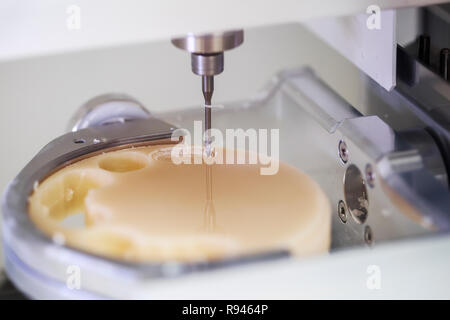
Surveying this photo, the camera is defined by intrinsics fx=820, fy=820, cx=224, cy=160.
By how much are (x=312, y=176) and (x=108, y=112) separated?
232mm

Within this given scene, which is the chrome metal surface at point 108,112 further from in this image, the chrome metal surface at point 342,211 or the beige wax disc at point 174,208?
the chrome metal surface at point 342,211

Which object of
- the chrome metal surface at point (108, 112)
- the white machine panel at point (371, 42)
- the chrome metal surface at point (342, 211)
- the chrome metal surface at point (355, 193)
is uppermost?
the white machine panel at point (371, 42)

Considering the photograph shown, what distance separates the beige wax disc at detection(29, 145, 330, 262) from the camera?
0.65 metres

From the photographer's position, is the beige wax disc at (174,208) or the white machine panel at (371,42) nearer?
the beige wax disc at (174,208)

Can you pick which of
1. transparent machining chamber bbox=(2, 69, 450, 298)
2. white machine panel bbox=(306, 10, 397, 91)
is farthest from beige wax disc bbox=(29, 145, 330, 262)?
white machine panel bbox=(306, 10, 397, 91)

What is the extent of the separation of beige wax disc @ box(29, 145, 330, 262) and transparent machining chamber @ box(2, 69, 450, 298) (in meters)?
0.02

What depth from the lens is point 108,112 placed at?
2.81 ft

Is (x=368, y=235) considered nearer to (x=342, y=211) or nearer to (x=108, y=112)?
(x=342, y=211)

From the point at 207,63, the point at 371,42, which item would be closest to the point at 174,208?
the point at 207,63

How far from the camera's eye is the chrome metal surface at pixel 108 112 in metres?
0.86

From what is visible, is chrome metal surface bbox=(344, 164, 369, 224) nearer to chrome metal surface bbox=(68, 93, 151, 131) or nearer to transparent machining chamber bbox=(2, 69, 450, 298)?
transparent machining chamber bbox=(2, 69, 450, 298)

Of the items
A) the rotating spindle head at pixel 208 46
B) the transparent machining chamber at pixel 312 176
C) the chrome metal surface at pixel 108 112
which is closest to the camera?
the transparent machining chamber at pixel 312 176

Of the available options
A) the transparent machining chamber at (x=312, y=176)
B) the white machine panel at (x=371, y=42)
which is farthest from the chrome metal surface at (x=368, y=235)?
the white machine panel at (x=371, y=42)
